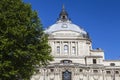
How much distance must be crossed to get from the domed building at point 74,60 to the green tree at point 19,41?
56.4m

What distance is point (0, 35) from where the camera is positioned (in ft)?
116

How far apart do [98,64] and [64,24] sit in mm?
17085

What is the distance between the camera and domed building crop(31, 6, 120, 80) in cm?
9544

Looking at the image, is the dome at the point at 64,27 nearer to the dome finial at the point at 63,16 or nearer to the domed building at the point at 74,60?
the domed building at the point at 74,60

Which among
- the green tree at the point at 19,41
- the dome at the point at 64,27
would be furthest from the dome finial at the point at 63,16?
the green tree at the point at 19,41

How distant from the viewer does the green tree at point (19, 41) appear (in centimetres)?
3522

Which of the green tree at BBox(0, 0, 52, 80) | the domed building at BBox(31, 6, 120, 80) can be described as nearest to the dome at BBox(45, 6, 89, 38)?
the domed building at BBox(31, 6, 120, 80)

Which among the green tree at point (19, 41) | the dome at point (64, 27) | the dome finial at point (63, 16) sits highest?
the dome finial at point (63, 16)

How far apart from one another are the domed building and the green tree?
56409mm

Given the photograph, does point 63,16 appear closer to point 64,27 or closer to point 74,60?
point 64,27

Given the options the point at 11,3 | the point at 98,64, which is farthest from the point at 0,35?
the point at 98,64

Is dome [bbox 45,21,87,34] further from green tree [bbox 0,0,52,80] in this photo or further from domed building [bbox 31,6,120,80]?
green tree [bbox 0,0,52,80]

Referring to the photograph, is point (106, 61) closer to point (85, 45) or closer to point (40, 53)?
point (85, 45)

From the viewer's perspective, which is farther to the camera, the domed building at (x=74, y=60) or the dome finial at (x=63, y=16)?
the dome finial at (x=63, y=16)
